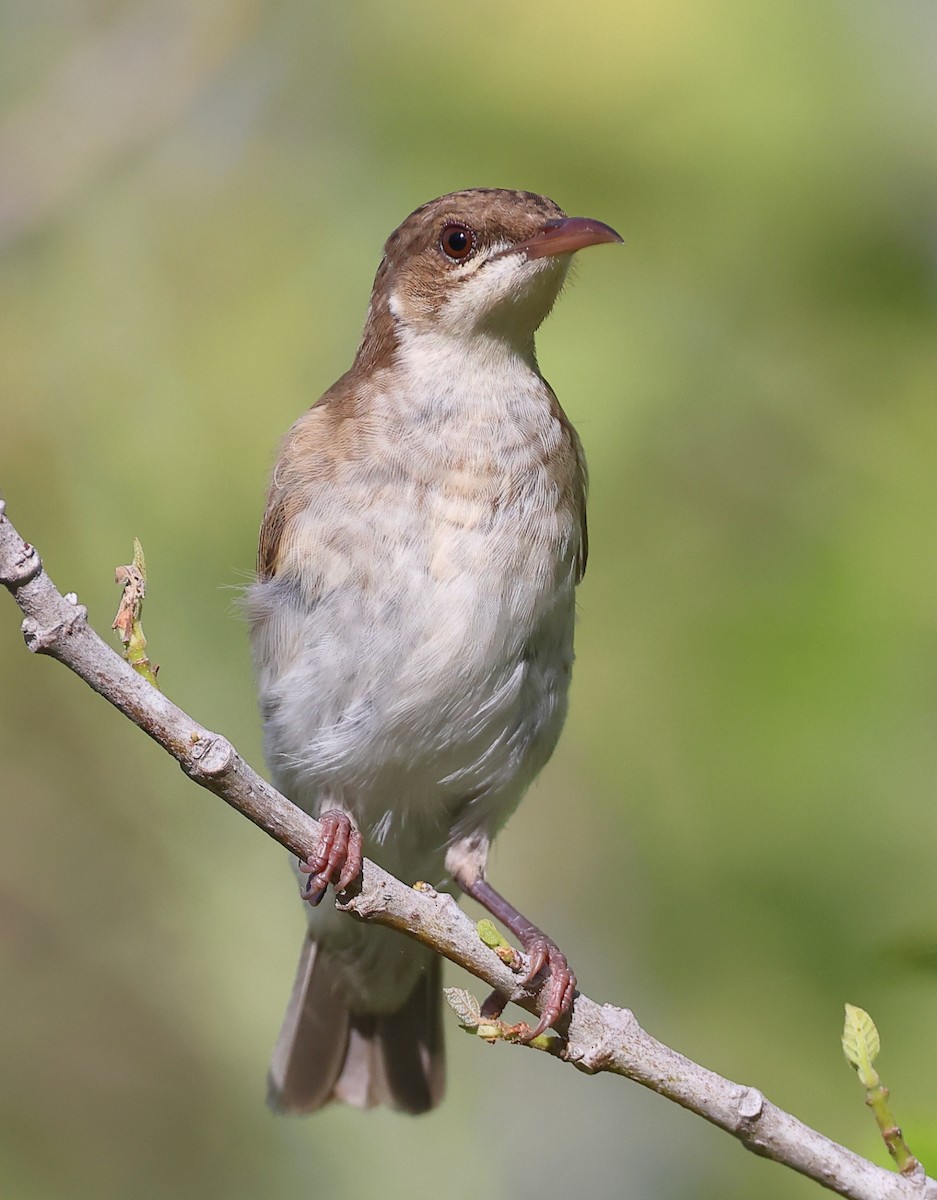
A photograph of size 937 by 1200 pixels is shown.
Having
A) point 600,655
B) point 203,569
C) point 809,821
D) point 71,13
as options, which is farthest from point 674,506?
point 71,13

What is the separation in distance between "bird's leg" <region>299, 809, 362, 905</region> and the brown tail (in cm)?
154

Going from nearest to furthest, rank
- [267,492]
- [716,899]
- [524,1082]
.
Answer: [267,492] → [716,899] → [524,1082]

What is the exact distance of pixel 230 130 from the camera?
5879 millimetres

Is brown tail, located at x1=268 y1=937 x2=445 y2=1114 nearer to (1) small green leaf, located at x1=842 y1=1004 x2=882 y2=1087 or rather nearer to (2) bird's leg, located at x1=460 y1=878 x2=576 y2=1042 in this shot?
(2) bird's leg, located at x1=460 y1=878 x2=576 y2=1042

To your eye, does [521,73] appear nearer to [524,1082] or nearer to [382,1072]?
[382,1072]

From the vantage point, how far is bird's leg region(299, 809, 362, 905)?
3025 mm

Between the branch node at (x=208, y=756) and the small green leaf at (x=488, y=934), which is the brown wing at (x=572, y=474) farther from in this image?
the branch node at (x=208, y=756)

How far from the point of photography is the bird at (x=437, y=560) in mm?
3559

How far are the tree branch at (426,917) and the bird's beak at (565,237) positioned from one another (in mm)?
1572

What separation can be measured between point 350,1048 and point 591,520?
199cm

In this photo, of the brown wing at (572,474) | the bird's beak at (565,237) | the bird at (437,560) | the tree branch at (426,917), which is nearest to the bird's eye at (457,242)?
the bird at (437,560)

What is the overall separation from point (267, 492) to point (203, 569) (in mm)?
1045

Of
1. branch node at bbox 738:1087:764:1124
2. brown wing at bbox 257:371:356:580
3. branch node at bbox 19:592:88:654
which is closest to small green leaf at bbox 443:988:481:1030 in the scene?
branch node at bbox 738:1087:764:1124

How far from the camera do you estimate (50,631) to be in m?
2.40
